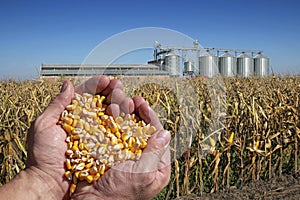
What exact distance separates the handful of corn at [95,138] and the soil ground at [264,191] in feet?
8.46

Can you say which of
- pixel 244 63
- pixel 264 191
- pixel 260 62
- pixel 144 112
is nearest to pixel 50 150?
pixel 144 112

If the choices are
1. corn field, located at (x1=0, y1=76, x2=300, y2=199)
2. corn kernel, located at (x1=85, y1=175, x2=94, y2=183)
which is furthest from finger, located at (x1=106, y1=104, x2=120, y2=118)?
corn field, located at (x1=0, y1=76, x2=300, y2=199)

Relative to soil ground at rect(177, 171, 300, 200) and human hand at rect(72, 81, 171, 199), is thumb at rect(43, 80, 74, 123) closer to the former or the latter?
human hand at rect(72, 81, 171, 199)

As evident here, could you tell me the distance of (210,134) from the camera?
13.9ft

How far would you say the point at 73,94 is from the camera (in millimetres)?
2082

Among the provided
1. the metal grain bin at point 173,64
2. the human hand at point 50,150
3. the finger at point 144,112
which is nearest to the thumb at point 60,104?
the human hand at point 50,150

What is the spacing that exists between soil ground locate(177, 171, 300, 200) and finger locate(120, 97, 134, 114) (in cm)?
252

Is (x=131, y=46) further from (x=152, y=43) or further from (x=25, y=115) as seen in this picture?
(x=25, y=115)

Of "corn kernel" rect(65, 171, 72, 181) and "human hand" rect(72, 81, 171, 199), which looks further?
"corn kernel" rect(65, 171, 72, 181)

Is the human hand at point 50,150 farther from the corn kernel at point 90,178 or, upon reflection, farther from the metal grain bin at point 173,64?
the metal grain bin at point 173,64

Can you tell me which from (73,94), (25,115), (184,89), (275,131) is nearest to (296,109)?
(275,131)

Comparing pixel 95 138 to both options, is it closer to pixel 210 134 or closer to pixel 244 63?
pixel 210 134

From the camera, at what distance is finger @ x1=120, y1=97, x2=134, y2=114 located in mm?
2080

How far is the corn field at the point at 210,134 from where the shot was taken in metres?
4.00
